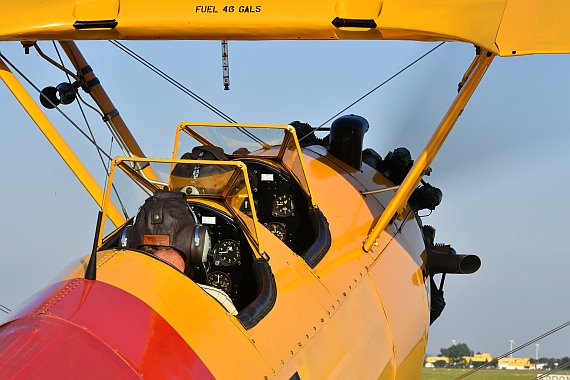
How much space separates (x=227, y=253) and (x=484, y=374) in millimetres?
16250

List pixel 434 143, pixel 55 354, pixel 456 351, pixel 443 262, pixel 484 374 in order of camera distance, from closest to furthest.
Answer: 1. pixel 55 354
2. pixel 434 143
3. pixel 443 262
4. pixel 456 351
5. pixel 484 374

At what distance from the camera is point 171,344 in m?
5.08

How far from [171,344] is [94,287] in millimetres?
528

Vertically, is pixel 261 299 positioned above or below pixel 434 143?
below

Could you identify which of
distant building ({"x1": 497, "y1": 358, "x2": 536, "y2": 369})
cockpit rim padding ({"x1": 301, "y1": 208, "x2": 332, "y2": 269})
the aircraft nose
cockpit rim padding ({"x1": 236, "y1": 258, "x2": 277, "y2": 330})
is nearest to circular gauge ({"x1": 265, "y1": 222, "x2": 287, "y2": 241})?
cockpit rim padding ({"x1": 301, "y1": 208, "x2": 332, "y2": 269})

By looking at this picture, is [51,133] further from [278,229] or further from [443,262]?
[443,262]

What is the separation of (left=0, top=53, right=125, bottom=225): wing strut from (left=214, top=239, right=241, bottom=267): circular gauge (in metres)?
2.51

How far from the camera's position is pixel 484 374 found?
22.2 m

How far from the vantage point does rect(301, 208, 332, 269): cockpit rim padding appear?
707cm

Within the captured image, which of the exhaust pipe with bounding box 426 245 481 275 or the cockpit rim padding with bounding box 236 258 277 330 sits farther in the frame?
the exhaust pipe with bounding box 426 245 481 275

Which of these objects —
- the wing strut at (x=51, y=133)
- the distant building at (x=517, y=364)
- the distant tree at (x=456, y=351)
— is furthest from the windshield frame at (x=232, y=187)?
the distant building at (x=517, y=364)

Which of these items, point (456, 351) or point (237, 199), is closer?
point (237, 199)

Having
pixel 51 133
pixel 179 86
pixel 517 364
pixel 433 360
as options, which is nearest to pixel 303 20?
pixel 179 86

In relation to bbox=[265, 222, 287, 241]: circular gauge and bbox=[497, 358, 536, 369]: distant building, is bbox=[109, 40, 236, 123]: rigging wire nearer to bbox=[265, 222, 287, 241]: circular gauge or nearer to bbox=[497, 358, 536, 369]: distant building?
bbox=[265, 222, 287, 241]: circular gauge
